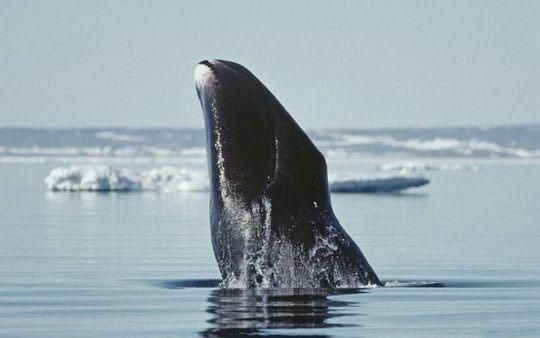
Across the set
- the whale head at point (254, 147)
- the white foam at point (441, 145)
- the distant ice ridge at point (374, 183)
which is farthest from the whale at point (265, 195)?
the white foam at point (441, 145)

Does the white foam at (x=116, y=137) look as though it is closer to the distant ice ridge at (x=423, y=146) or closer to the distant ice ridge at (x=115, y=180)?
the distant ice ridge at (x=423, y=146)

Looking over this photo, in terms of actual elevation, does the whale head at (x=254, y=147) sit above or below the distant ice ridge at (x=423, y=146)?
below

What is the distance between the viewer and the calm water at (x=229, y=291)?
10.5 meters

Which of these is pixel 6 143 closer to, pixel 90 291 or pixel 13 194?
pixel 13 194

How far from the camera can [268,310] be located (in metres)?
11.0

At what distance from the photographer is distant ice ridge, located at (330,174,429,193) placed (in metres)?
45.6

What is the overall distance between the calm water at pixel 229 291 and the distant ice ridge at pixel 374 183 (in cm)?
1315

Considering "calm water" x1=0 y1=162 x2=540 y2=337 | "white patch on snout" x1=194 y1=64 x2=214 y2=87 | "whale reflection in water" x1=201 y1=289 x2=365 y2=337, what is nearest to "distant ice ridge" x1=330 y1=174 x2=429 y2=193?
"calm water" x1=0 y1=162 x2=540 y2=337

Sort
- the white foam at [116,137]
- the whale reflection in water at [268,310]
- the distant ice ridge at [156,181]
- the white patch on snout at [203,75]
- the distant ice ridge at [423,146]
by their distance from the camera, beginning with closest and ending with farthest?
the whale reflection in water at [268,310] < the white patch on snout at [203,75] < the distant ice ridge at [156,181] < the distant ice ridge at [423,146] < the white foam at [116,137]

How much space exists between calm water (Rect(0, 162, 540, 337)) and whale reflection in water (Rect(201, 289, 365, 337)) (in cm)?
1

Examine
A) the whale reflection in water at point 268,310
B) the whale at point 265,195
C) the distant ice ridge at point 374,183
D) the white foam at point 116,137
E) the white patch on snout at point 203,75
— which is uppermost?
the white foam at point 116,137

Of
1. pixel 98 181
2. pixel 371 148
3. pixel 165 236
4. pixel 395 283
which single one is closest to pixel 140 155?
pixel 371 148

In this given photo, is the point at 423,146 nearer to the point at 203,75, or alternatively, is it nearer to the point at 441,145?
the point at 441,145

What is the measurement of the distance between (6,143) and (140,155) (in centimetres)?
2559
